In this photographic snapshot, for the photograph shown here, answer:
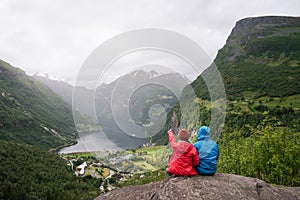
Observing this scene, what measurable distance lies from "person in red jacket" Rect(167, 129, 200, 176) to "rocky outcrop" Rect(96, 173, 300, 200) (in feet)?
0.75

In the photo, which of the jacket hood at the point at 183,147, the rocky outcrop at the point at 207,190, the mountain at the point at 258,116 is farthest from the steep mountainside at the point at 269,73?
the jacket hood at the point at 183,147

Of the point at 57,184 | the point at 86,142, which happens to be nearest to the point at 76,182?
the point at 57,184

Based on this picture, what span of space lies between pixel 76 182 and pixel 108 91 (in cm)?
11735

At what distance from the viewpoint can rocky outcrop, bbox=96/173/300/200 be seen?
653 centimetres

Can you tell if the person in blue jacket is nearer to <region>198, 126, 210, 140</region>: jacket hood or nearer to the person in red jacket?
<region>198, 126, 210, 140</region>: jacket hood

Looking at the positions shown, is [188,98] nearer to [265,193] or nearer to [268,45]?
[265,193]

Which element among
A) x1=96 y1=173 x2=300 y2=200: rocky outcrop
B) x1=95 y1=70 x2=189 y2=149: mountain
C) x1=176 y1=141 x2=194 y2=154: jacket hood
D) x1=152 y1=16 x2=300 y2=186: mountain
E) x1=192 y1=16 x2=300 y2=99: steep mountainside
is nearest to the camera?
x1=176 y1=141 x2=194 y2=154: jacket hood

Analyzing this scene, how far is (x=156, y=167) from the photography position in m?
7.72

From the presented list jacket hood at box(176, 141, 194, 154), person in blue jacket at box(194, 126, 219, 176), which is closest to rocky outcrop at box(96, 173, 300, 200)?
person in blue jacket at box(194, 126, 219, 176)

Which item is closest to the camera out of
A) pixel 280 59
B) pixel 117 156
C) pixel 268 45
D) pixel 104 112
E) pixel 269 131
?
pixel 104 112

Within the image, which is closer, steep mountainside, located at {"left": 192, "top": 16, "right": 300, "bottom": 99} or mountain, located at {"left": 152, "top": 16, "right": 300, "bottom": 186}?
mountain, located at {"left": 152, "top": 16, "right": 300, "bottom": 186}

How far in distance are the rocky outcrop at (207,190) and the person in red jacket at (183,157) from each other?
0.75 ft

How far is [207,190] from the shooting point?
6680 mm

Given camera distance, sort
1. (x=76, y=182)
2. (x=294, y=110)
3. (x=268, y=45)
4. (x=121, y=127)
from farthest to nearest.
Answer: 1. (x=268, y=45)
2. (x=76, y=182)
3. (x=294, y=110)
4. (x=121, y=127)
